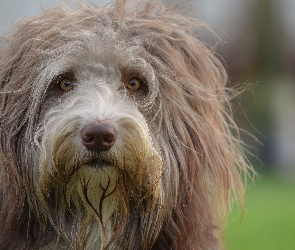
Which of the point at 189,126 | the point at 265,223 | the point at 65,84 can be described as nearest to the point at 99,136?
the point at 65,84

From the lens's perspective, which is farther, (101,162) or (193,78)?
(193,78)

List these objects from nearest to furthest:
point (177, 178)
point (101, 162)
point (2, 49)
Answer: point (101, 162) < point (177, 178) < point (2, 49)

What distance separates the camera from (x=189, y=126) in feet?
14.8

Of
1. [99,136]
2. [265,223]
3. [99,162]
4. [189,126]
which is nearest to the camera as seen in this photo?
[99,136]

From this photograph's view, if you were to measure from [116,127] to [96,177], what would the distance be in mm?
278

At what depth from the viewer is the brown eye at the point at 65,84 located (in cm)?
439

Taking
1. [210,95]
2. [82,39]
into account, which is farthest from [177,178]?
[82,39]

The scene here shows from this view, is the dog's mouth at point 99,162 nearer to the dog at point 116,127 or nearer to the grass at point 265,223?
the dog at point 116,127

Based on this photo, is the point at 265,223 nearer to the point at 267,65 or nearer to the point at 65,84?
the point at 65,84

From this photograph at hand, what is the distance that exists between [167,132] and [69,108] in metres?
0.56

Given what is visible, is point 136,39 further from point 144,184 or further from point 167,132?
point 144,184

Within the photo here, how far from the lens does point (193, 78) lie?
14.9 ft

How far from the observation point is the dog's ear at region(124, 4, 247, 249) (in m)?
4.41

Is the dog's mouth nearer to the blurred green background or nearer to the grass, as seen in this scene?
the grass
